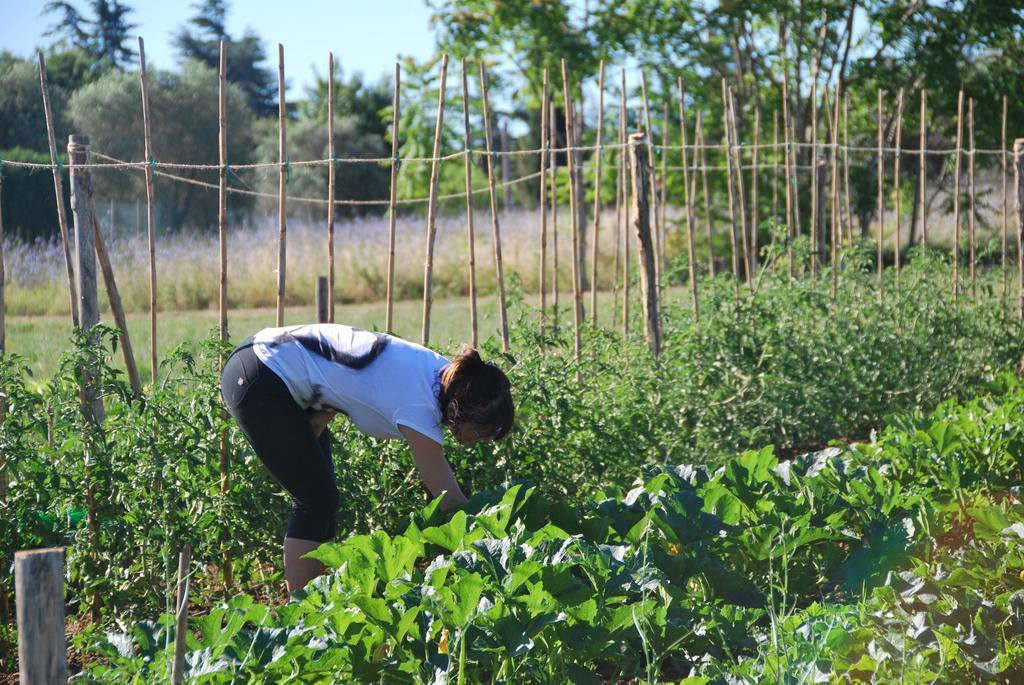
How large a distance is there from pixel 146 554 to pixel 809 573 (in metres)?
2.17

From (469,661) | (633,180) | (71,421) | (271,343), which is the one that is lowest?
(469,661)

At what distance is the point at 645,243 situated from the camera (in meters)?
5.72

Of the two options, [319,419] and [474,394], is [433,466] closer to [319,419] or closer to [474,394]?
[474,394]

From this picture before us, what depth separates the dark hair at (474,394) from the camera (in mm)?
3045

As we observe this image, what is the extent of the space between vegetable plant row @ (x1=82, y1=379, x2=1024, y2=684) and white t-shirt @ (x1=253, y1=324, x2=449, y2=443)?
0.32 m

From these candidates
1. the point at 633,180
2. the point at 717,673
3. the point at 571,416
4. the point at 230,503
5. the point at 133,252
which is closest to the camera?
the point at 717,673

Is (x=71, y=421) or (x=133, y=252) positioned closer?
(x=71, y=421)

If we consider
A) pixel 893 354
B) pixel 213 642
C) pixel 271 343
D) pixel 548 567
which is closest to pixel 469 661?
pixel 548 567

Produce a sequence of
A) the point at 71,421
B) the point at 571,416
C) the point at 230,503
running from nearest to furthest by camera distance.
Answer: the point at 71,421 < the point at 230,503 < the point at 571,416

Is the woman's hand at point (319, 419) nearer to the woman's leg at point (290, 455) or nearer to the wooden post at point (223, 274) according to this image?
the woman's leg at point (290, 455)

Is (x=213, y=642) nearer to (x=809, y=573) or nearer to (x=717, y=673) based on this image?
(x=717, y=673)

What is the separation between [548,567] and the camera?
2.50 metres

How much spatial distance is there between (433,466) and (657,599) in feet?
2.69

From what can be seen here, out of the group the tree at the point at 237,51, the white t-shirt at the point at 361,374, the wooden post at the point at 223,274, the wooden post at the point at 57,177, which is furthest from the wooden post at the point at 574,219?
the tree at the point at 237,51
